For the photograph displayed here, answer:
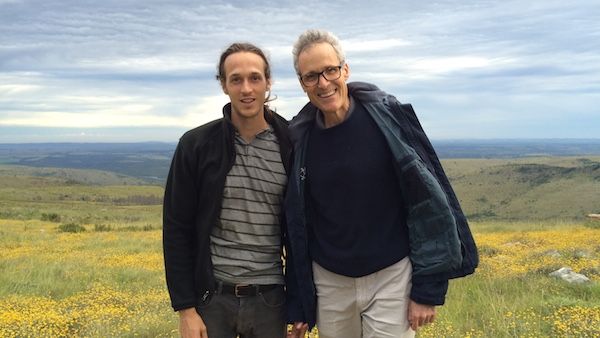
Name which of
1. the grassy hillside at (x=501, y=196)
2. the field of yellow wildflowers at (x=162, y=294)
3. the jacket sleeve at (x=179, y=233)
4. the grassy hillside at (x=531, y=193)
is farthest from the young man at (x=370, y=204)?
the grassy hillside at (x=531, y=193)

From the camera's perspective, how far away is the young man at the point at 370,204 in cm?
308

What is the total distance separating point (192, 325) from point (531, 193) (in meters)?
89.4

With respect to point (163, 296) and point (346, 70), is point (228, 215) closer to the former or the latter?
point (346, 70)

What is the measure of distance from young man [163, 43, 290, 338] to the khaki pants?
0.34 m

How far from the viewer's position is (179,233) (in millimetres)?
3291

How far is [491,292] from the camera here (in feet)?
24.4

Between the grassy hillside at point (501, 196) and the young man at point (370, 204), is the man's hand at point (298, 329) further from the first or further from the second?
the grassy hillside at point (501, 196)

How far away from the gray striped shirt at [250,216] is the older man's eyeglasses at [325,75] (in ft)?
1.53

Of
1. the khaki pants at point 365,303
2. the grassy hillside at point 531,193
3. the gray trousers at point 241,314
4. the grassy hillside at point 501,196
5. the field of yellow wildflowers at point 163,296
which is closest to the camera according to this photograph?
the khaki pants at point 365,303

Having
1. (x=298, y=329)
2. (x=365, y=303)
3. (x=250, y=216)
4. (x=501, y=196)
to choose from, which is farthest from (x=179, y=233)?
(x=501, y=196)

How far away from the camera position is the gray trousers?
3.29 m

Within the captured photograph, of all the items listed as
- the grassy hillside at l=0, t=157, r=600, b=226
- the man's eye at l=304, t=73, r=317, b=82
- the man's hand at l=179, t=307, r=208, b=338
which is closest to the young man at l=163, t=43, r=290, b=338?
the man's hand at l=179, t=307, r=208, b=338

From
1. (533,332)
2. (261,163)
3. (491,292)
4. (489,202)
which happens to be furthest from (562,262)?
(489,202)

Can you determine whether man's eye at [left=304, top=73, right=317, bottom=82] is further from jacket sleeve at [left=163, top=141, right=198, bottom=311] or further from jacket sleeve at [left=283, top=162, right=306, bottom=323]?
jacket sleeve at [left=163, top=141, right=198, bottom=311]
